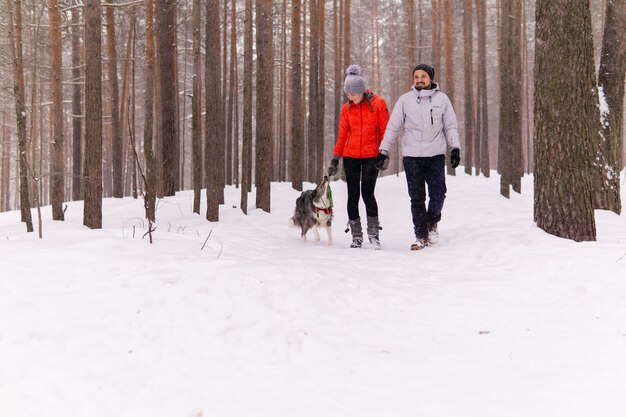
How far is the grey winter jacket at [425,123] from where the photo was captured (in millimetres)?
5902

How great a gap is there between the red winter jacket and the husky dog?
66 centimetres

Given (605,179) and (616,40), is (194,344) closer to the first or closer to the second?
(605,179)

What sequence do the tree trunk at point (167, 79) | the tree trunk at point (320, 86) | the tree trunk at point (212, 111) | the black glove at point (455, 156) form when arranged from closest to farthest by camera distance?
the black glove at point (455, 156), the tree trunk at point (212, 111), the tree trunk at point (167, 79), the tree trunk at point (320, 86)

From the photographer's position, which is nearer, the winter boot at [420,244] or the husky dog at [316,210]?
the winter boot at [420,244]

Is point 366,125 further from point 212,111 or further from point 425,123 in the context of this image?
point 212,111

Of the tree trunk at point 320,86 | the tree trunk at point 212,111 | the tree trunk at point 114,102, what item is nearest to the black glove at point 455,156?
the tree trunk at point 212,111

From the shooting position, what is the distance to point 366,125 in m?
6.20

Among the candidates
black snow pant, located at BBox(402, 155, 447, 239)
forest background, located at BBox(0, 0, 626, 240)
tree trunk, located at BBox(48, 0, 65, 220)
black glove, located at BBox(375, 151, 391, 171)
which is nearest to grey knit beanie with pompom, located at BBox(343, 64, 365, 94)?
black glove, located at BBox(375, 151, 391, 171)

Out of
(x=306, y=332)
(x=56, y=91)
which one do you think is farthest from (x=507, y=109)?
(x=56, y=91)

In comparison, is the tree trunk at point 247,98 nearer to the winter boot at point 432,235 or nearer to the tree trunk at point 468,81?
the winter boot at point 432,235

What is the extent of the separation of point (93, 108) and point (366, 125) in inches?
175

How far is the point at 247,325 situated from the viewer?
294 centimetres

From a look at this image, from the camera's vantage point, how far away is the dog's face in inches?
251

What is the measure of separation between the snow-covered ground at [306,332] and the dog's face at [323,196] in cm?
163
